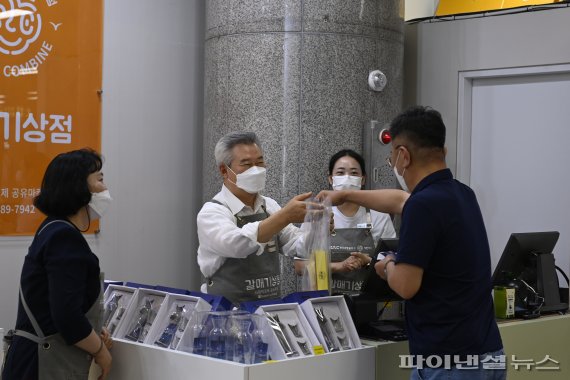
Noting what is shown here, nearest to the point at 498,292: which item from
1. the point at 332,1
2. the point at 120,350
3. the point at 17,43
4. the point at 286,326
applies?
the point at 286,326

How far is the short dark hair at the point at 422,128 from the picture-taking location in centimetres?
286

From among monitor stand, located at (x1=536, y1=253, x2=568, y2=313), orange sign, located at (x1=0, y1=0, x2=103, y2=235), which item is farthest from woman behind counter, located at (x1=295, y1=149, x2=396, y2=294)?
orange sign, located at (x1=0, y1=0, x2=103, y2=235)

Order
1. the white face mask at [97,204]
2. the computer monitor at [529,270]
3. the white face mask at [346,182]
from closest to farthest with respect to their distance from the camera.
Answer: the white face mask at [97,204] < the computer monitor at [529,270] < the white face mask at [346,182]

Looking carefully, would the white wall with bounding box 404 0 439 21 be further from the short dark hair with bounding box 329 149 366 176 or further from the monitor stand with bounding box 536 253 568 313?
the monitor stand with bounding box 536 253 568 313

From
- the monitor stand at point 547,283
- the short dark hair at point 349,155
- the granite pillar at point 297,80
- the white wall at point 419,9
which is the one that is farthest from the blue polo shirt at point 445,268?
the white wall at point 419,9

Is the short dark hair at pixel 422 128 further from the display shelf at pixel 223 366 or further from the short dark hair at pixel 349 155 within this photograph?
the short dark hair at pixel 349 155

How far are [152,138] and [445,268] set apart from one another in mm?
3260

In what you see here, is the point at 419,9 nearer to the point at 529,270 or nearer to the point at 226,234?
the point at 529,270

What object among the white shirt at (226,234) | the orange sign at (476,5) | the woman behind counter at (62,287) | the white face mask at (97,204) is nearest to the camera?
the woman behind counter at (62,287)

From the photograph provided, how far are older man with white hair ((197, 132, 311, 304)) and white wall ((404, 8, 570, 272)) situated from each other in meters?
2.48

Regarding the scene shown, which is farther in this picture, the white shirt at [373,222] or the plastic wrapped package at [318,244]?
the white shirt at [373,222]

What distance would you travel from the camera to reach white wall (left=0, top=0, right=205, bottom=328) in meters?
5.44

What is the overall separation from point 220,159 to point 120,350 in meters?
0.93

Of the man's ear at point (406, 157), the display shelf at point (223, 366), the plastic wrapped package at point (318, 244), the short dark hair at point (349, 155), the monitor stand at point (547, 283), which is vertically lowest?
the display shelf at point (223, 366)
